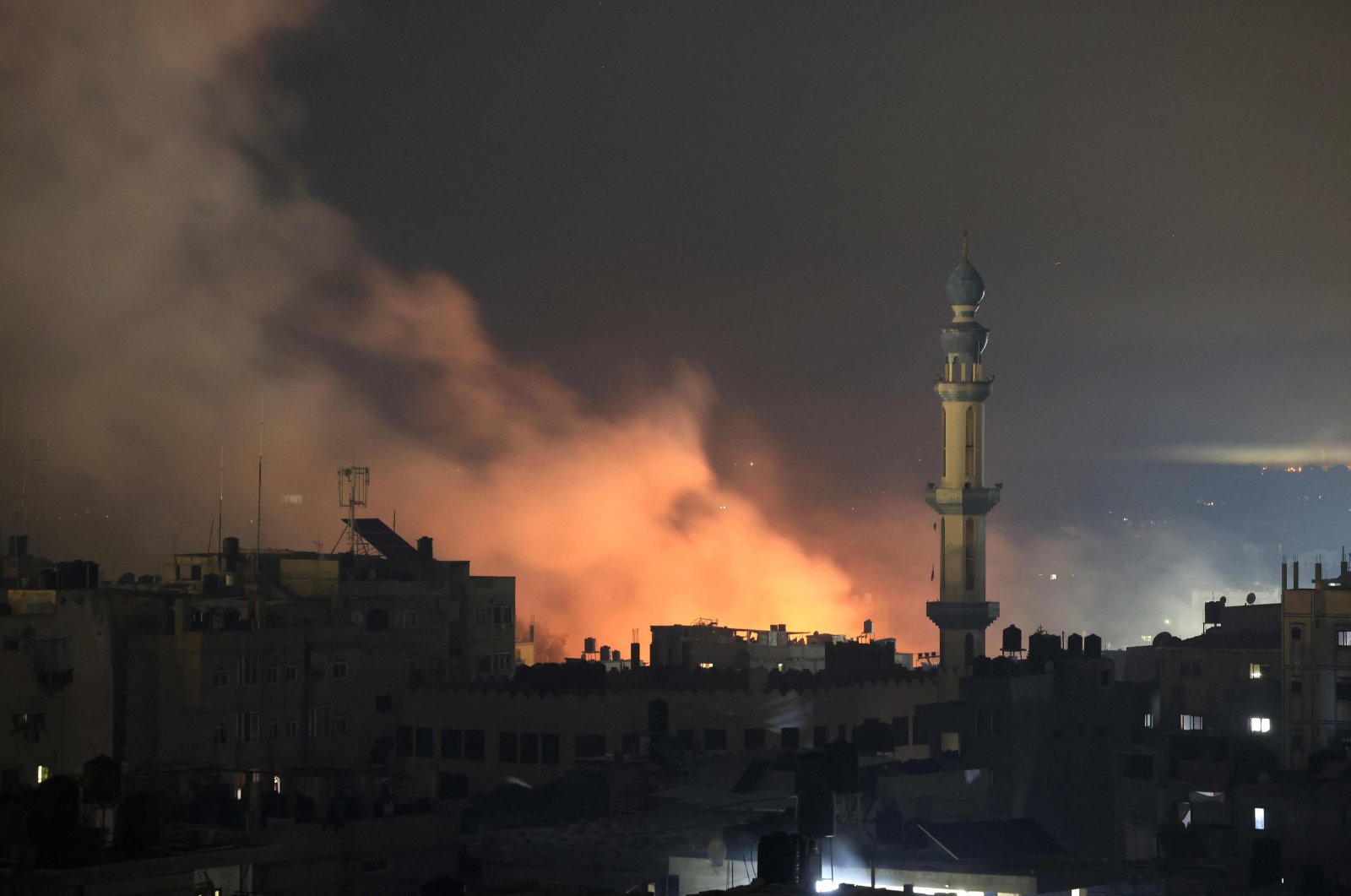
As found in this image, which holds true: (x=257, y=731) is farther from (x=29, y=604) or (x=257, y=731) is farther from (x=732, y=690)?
(x=732, y=690)

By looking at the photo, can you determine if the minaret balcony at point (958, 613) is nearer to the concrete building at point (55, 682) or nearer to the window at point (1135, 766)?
the window at point (1135, 766)

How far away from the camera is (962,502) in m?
85.4

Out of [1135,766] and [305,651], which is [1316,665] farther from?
[305,651]

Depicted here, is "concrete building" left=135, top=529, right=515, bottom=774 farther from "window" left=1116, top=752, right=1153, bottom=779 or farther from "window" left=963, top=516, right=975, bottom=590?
"window" left=1116, top=752, right=1153, bottom=779

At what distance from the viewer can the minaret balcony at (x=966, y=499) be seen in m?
85.5

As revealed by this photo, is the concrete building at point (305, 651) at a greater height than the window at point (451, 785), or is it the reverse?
the concrete building at point (305, 651)

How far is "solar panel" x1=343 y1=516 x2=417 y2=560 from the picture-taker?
257 ft

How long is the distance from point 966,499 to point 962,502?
188 millimetres

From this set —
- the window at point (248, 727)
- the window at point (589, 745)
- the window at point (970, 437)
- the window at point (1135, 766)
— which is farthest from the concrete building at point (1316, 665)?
the window at point (248, 727)

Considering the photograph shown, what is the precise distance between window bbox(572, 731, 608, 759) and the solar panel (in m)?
11.9

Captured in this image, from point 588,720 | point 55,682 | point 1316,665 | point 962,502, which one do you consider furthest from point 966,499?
point 55,682

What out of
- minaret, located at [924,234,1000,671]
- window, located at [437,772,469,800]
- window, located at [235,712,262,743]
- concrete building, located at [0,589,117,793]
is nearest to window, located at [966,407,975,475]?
minaret, located at [924,234,1000,671]

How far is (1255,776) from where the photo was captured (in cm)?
5900

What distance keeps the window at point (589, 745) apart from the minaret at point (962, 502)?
741 inches
